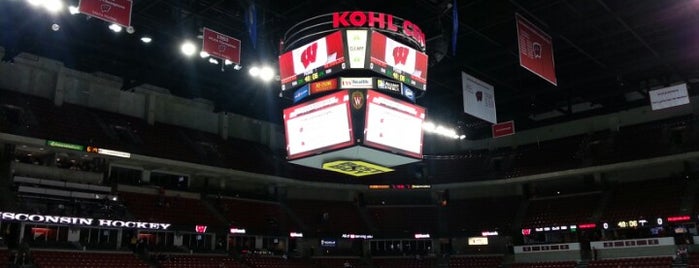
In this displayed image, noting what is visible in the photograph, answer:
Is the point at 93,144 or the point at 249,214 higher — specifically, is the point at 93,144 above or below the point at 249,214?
above

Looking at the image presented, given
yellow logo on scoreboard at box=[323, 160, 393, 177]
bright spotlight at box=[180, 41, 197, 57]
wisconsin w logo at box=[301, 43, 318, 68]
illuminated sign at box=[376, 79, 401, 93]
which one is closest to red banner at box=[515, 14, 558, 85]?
illuminated sign at box=[376, 79, 401, 93]

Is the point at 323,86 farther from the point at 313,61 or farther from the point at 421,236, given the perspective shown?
the point at 421,236

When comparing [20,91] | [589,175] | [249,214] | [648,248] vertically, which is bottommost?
[648,248]

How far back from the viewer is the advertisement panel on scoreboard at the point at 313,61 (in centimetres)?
1608

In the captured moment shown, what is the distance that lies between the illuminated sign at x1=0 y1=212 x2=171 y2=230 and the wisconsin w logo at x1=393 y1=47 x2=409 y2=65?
55.9 feet

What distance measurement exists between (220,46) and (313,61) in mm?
5045

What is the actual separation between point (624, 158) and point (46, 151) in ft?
99.6

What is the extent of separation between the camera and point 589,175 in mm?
38062

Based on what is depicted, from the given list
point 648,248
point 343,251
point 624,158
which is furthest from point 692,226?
point 343,251

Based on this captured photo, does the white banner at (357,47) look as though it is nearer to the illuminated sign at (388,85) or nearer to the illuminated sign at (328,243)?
the illuminated sign at (388,85)

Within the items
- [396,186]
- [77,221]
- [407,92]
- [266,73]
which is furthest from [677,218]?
[77,221]

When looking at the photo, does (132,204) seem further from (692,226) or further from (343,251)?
(692,226)

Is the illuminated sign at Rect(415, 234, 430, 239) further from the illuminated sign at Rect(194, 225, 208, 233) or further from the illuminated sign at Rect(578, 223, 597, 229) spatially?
the illuminated sign at Rect(194, 225, 208, 233)

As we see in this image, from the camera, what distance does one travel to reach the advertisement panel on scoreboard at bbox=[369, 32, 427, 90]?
16.0 metres
